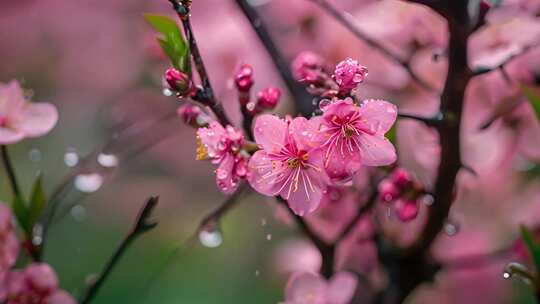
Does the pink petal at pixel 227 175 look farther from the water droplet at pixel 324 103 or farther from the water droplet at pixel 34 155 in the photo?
the water droplet at pixel 34 155

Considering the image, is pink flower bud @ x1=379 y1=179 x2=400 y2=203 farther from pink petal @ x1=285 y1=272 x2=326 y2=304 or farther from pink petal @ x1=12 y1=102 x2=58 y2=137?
pink petal @ x1=12 y1=102 x2=58 y2=137

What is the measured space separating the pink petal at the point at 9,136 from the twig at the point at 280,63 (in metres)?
0.15

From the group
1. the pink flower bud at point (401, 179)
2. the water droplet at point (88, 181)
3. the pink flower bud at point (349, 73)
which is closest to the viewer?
the pink flower bud at point (349, 73)

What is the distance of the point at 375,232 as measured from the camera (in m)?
0.48

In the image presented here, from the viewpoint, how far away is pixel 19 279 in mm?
420

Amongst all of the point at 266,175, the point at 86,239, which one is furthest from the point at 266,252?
the point at 266,175

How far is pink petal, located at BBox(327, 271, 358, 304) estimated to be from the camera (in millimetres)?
425

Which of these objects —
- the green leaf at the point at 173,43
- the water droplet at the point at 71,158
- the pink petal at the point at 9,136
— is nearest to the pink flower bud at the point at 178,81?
the green leaf at the point at 173,43

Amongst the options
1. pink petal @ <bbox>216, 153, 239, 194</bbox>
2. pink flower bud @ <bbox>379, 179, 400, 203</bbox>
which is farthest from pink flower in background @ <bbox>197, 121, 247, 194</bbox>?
pink flower bud @ <bbox>379, 179, 400, 203</bbox>

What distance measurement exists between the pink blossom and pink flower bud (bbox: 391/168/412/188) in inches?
3.6

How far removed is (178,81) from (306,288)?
6.3 inches

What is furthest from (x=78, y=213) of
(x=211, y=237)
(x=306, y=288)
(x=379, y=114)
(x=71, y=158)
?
(x=379, y=114)

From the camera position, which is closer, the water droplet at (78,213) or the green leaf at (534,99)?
the green leaf at (534,99)

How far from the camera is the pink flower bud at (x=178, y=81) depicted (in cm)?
33
